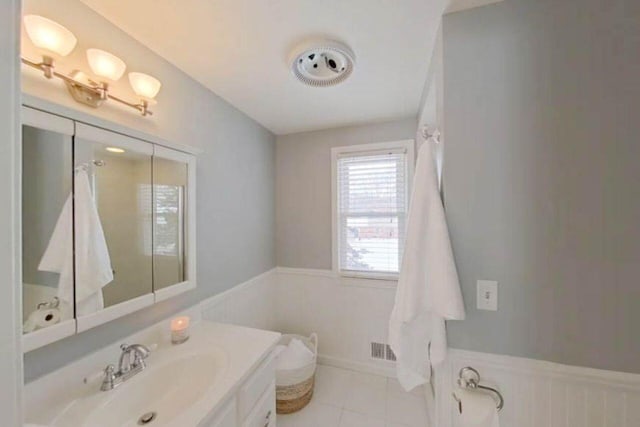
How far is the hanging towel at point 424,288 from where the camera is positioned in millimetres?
960

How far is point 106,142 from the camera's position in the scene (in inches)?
38.6

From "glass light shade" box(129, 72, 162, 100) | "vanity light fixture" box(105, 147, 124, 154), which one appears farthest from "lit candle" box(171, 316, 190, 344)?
"glass light shade" box(129, 72, 162, 100)

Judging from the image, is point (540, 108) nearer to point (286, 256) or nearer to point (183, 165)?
point (183, 165)

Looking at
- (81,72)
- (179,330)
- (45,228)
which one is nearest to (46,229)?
(45,228)

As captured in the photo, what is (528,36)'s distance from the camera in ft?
3.05

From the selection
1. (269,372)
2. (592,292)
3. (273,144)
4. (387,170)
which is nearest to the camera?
(592,292)

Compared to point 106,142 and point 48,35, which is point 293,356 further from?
point 48,35

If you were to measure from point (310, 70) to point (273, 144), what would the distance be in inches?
44.7

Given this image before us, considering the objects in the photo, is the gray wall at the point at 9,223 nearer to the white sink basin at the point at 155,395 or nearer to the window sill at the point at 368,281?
the white sink basin at the point at 155,395

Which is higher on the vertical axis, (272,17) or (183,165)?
(272,17)

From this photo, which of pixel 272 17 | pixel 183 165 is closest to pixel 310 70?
pixel 272 17

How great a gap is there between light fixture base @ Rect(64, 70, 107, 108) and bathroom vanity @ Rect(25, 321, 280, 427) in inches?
39.0

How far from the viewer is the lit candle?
1228 millimetres

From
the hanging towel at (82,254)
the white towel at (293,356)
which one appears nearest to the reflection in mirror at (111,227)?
the hanging towel at (82,254)
